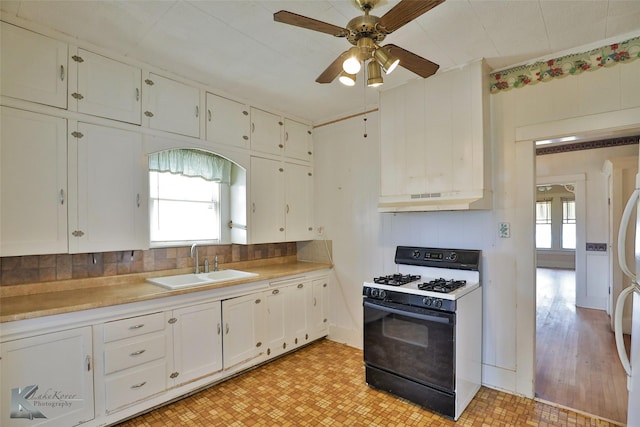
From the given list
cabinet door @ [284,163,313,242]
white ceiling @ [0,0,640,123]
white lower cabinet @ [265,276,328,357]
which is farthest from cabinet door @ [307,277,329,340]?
white ceiling @ [0,0,640,123]

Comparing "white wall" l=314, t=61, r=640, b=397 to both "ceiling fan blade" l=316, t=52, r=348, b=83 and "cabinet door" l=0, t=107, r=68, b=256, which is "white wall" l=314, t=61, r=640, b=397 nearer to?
"ceiling fan blade" l=316, t=52, r=348, b=83

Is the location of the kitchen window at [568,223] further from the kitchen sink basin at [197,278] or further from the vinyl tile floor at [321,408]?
the kitchen sink basin at [197,278]

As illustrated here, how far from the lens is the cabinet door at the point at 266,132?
3256mm

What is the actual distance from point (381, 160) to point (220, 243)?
72.2 inches

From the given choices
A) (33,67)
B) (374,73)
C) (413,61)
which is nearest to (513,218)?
(413,61)

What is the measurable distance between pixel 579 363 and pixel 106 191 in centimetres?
432

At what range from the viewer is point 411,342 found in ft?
7.78

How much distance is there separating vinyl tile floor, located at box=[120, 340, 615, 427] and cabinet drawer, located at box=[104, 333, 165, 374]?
1.38 feet

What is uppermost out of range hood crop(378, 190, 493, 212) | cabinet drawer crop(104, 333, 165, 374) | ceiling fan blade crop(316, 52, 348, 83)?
ceiling fan blade crop(316, 52, 348, 83)

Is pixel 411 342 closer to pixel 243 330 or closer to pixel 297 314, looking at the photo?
pixel 297 314

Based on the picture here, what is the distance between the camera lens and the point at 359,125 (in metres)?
3.50

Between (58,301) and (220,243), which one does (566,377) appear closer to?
(220,243)

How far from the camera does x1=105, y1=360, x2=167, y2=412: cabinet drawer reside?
6.70 ft

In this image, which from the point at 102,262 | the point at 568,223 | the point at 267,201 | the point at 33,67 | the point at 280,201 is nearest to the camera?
the point at 33,67
